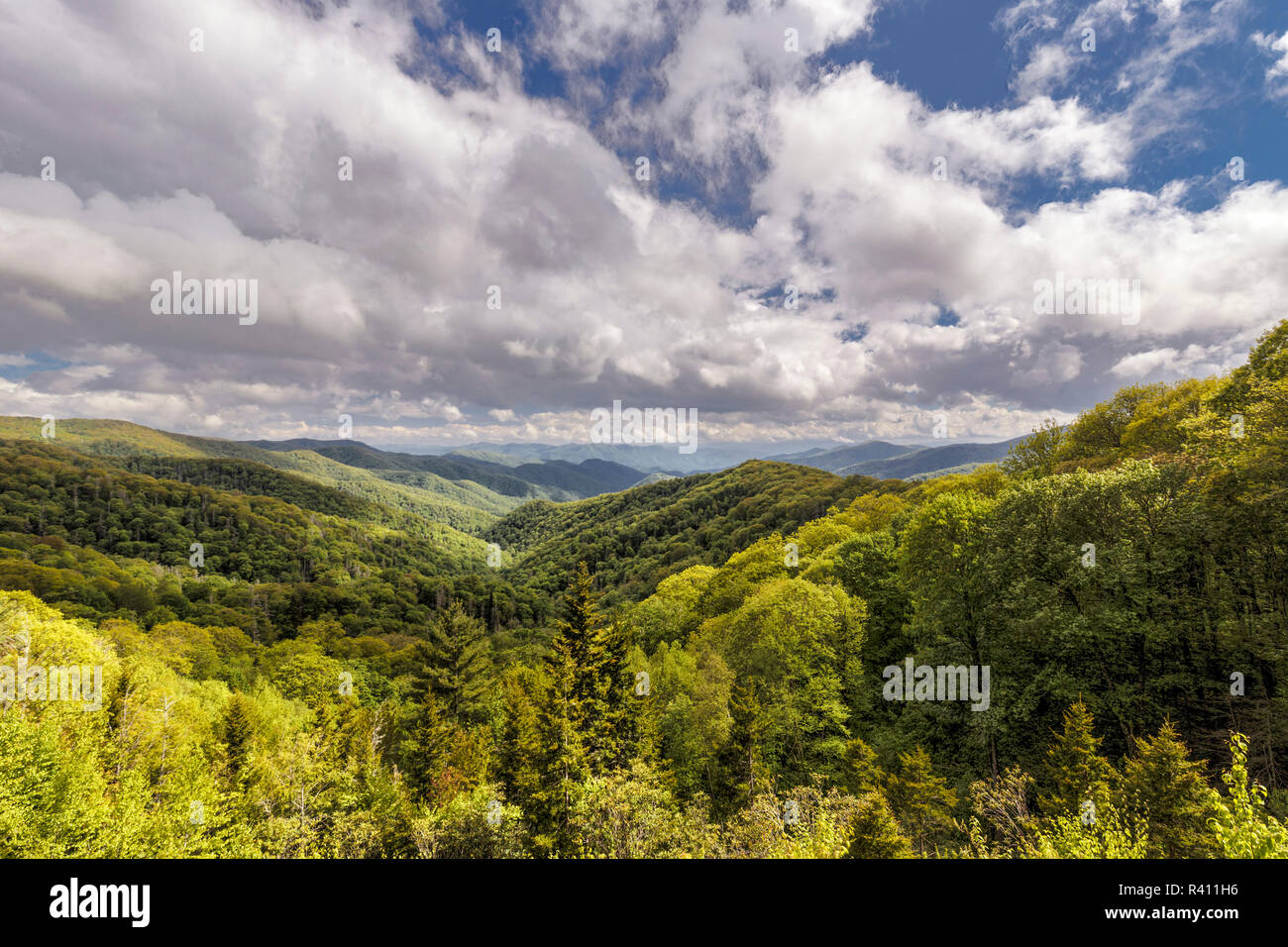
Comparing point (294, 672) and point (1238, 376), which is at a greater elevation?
point (1238, 376)

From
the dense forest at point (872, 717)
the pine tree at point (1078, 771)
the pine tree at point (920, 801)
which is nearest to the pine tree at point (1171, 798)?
the dense forest at point (872, 717)

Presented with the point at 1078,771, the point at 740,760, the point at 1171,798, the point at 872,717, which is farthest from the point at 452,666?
the point at 1171,798

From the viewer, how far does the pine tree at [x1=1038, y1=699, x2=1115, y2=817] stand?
49.8 feet

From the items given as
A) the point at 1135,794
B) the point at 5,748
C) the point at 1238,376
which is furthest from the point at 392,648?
the point at 1238,376

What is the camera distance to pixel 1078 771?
16422mm

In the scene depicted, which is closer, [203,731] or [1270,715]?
[1270,715]

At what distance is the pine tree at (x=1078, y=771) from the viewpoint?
1516 cm

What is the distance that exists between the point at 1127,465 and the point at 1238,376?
9.49 m

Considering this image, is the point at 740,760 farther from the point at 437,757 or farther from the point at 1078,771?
the point at 437,757

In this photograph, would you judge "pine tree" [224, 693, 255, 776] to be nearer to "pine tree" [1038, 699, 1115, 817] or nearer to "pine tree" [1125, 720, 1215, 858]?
"pine tree" [1038, 699, 1115, 817]

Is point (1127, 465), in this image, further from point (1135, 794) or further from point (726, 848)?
point (726, 848)

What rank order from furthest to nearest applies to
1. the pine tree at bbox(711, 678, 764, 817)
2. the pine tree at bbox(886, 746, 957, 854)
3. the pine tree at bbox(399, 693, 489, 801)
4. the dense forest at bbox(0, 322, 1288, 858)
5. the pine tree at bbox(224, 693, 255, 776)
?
the pine tree at bbox(399, 693, 489, 801), the pine tree at bbox(224, 693, 255, 776), the pine tree at bbox(711, 678, 764, 817), the pine tree at bbox(886, 746, 957, 854), the dense forest at bbox(0, 322, 1288, 858)

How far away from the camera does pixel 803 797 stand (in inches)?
852

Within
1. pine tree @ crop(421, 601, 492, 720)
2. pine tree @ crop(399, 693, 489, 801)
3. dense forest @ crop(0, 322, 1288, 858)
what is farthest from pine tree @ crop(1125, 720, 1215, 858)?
pine tree @ crop(421, 601, 492, 720)
